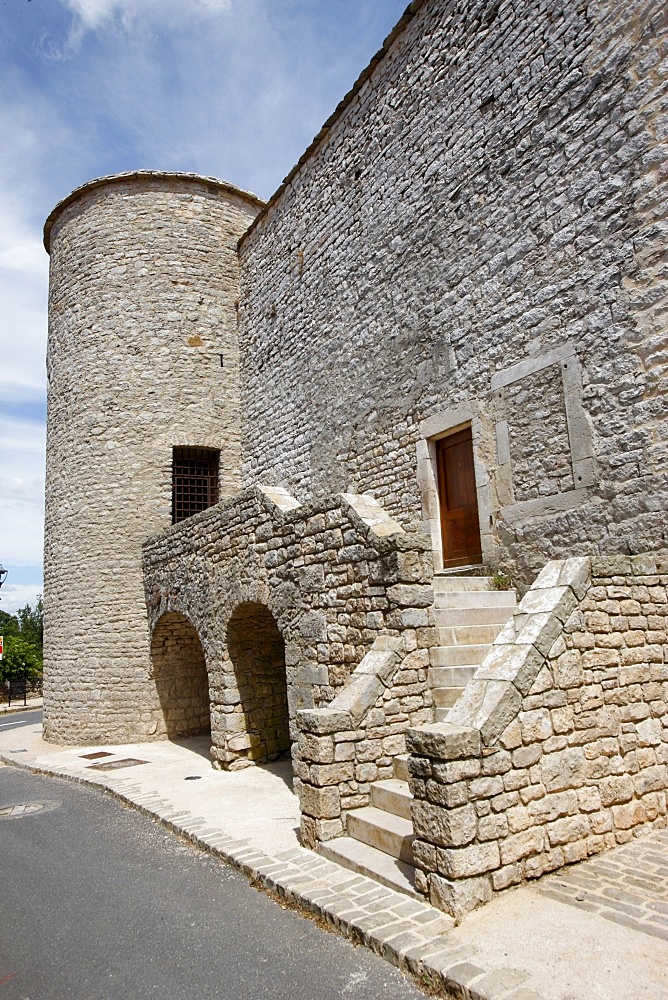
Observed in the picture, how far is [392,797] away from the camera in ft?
14.6

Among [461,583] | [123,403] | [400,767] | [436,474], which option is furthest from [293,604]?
[123,403]

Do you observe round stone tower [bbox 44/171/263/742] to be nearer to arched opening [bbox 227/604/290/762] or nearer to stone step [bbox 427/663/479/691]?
arched opening [bbox 227/604/290/762]

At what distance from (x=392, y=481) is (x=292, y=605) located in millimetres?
2496

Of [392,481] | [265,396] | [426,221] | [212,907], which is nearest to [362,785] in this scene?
[212,907]

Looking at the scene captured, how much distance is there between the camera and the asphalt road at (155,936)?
3.05 metres

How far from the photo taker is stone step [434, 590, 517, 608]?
17.9 ft

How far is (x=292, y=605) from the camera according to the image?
667 cm

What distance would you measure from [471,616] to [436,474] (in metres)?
2.74

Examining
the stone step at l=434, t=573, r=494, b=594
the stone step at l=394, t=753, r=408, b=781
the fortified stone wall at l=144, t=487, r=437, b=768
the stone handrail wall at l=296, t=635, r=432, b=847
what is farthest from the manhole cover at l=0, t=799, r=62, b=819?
the stone step at l=434, t=573, r=494, b=594

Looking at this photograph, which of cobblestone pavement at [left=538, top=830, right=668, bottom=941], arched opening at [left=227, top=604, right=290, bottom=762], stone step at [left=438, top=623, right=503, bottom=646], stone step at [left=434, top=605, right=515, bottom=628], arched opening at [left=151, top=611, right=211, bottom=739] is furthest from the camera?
arched opening at [left=151, top=611, right=211, bottom=739]

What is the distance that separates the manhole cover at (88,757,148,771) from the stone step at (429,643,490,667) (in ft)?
18.9

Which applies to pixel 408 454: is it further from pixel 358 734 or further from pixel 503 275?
pixel 358 734

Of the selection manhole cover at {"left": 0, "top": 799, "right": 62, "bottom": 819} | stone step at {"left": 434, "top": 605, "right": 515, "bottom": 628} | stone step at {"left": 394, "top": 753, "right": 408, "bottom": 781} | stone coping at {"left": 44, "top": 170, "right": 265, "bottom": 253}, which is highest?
stone coping at {"left": 44, "top": 170, "right": 265, "bottom": 253}

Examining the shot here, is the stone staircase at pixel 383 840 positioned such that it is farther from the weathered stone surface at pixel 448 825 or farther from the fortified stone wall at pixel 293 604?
the weathered stone surface at pixel 448 825
